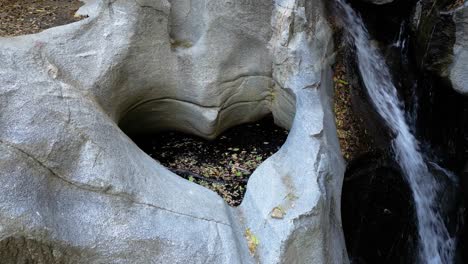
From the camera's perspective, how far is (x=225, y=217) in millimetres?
3588

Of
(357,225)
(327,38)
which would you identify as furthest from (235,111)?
(357,225)

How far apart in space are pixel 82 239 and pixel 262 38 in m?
2.89

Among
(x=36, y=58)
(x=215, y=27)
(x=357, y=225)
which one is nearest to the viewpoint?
(x=36, y=58)

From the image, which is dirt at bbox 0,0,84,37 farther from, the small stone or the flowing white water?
the flowing white water

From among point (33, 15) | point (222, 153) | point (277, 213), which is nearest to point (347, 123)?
point (222, 153)

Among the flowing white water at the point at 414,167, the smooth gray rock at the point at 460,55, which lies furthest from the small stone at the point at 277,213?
the smooth gray rock at the point at 460,55

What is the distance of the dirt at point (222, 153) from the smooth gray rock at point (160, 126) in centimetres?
12

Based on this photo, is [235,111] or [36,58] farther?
[235,111]

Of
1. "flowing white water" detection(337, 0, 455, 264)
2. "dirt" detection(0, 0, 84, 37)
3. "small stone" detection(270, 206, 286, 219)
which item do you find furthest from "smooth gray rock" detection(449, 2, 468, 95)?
"dirt" detection(0, 0, 84, 37)

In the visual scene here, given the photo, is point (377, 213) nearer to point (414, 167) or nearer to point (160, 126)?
point (414, 167)

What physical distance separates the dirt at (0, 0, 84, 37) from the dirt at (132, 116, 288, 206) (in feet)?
4.99

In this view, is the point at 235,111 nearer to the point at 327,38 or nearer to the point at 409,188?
the point at 327,38

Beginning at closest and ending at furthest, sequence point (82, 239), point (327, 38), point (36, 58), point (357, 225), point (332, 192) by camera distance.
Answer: point (82, 239) < point (36, 58) < point (332, 192) < point (357, 225) < point (327, 38)

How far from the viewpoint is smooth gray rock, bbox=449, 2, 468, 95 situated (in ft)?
16.7
